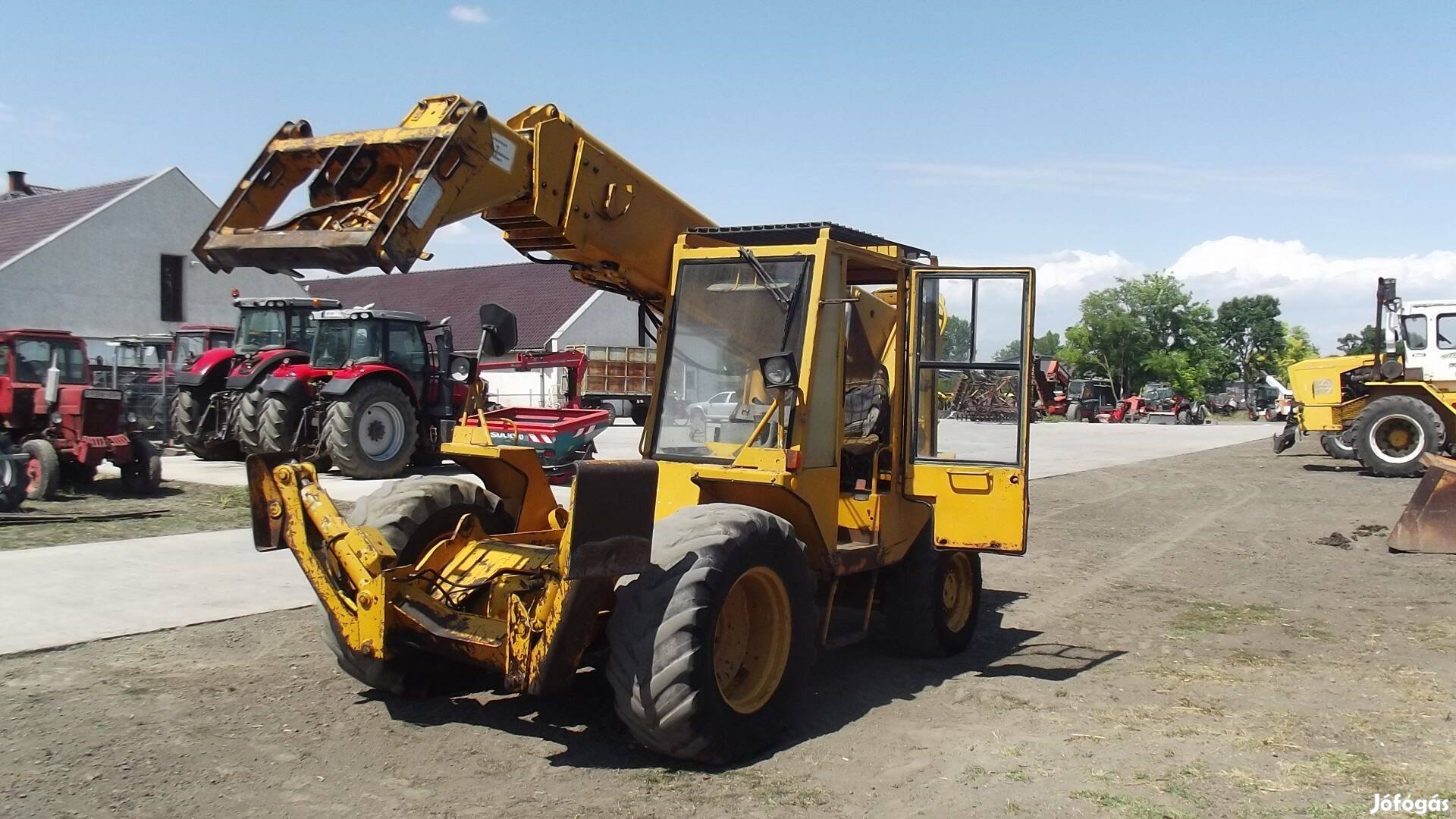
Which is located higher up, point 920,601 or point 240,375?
point 240,375

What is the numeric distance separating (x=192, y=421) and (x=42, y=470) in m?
4.94

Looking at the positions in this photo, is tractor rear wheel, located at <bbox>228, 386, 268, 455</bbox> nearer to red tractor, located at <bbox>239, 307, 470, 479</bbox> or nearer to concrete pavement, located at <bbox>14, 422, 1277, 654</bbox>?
red tractor, located at <bbox>239, 307, 470, 479</bbox>

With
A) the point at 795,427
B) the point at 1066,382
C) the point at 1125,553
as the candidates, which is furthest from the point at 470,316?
the point at 795,427

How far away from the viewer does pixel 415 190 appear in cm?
492

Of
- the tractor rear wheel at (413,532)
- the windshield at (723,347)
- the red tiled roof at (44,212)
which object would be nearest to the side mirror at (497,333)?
the tractor rear wheel at (413,532)

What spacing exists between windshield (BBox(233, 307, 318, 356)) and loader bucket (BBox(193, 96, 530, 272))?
14659 millimetres

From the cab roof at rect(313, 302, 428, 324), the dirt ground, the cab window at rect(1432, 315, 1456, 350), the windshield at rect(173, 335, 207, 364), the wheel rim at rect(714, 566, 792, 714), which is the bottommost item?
the dirt ground

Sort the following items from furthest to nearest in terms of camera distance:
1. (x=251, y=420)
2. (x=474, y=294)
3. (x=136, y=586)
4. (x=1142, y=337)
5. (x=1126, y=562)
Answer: (x=1142, y=337)
(x=474, y=294)
(x=251, y=420)
(x=1126, y=562)
(x=136, y=586)

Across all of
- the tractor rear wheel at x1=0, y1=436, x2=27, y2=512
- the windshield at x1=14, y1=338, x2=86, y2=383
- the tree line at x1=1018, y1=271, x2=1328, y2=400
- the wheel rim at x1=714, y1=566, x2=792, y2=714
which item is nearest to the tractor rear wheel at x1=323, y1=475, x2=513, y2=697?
the wheel rim at x1=714, y1=566, x2=792, y2=714

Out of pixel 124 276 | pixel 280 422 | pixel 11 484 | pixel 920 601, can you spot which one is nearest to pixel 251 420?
pixel 280 422

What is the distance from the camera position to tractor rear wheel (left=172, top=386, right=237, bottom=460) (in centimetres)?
1845

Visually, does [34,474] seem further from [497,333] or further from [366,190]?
[366,190]

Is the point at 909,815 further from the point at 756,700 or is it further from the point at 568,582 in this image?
the point at 568,582

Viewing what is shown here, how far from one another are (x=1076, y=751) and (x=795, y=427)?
2.04 m
